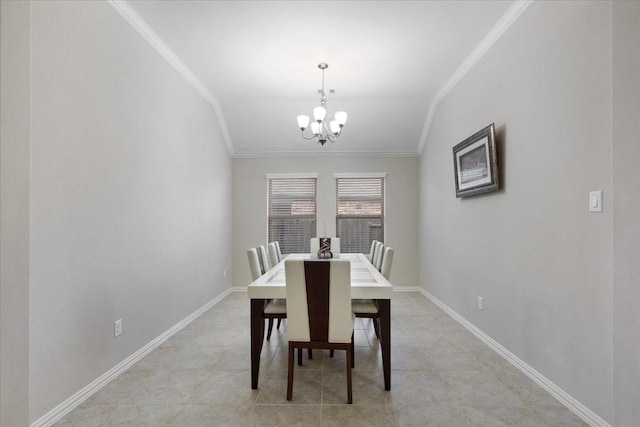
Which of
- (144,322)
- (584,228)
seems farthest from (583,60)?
(144,322)

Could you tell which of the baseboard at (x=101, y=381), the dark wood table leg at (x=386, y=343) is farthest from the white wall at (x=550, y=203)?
the baseboard at (x=101, y=381)

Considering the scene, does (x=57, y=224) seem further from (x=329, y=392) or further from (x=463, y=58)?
(x=463, y=58)

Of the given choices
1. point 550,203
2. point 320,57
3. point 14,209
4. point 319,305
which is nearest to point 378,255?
point 319,305

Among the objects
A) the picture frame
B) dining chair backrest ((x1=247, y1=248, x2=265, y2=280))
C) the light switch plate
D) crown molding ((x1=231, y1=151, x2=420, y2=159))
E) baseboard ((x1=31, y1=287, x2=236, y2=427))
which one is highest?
crown molding ((x1=231, y1=151, x2=420, y2=159))

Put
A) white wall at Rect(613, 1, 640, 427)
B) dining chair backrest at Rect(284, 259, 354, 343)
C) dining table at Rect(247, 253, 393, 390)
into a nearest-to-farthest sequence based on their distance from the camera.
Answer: white wall at Rect(613, 1, 640, 427)
dining chair backrest at Rect(284, 259, 354, 343)
dining table at Rect(247, 253, 393, 390)

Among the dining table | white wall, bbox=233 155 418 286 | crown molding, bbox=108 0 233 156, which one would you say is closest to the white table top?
the dining table

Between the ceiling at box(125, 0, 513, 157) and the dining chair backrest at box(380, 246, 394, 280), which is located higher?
the ceiling at box(125, 0, 513, 157)

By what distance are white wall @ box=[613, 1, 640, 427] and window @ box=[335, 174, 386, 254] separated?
162 inches

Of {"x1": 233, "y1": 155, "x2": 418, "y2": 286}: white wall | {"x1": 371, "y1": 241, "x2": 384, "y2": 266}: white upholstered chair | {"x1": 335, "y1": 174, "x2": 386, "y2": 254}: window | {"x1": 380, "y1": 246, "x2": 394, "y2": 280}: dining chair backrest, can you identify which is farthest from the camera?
{"x1": 335, "y1": 174, "x2": 386, "y2": 254}: window

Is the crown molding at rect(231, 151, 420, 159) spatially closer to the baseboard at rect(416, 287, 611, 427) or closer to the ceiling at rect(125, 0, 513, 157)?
the ceiling at rect(125, 0, 513, 157)

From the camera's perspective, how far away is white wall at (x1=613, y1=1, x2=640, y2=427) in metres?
1.61

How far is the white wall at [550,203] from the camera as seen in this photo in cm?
189

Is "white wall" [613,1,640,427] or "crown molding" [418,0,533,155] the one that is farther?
"crown molding" [418,0,533,155]

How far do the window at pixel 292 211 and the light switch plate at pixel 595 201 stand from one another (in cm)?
420
